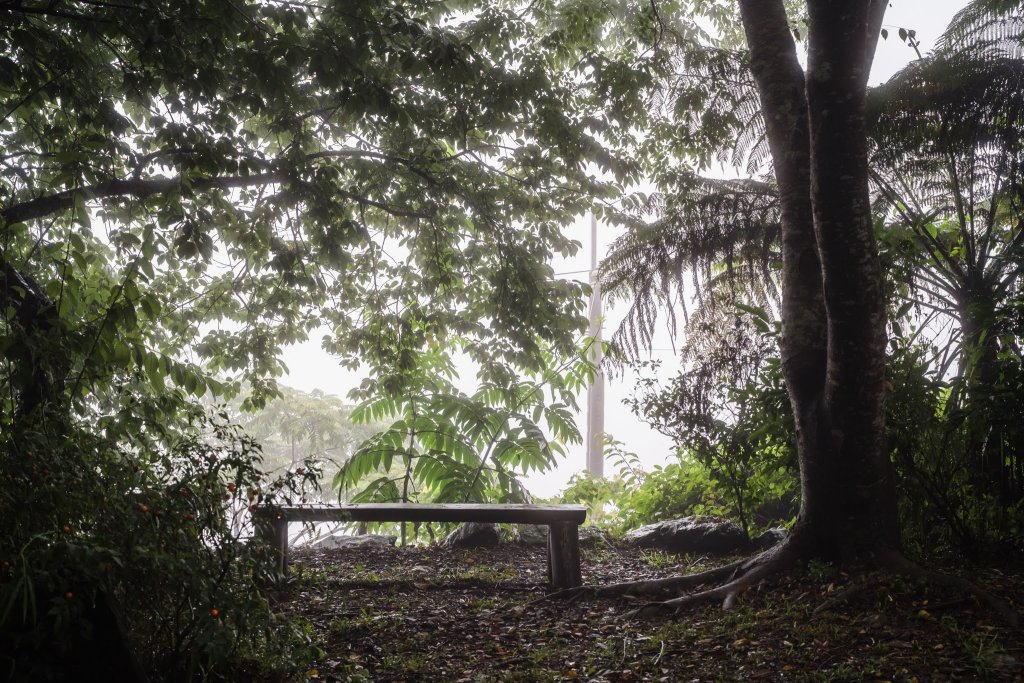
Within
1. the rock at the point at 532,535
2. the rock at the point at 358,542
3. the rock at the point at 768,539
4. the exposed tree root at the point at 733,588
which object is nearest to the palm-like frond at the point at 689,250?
the rock at the point at 768,539

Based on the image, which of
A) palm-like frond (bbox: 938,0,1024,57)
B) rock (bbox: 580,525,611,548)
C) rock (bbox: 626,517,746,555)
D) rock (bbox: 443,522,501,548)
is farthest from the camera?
rock (bbox: 580,525,611,548)

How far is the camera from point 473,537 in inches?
282

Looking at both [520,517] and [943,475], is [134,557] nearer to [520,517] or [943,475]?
[520,517]

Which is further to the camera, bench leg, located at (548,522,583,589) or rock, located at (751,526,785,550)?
rock, located at (751,526,785,550)

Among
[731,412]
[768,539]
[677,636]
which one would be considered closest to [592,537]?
[768,539]

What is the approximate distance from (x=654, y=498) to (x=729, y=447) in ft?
8.39

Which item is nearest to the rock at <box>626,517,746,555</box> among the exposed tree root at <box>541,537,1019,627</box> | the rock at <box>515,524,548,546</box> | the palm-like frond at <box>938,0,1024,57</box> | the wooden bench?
the rock at <box>515,524,548,546</box>

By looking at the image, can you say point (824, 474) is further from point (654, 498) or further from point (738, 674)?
point (654, 498)

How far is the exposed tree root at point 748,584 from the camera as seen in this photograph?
148 inches

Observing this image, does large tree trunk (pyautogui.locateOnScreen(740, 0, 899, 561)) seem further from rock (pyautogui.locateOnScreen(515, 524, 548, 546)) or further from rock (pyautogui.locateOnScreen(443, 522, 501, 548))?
rock (pyautogui.locateOnScreen(443, 522, 501, 548))

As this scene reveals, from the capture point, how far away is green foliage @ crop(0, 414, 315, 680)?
221 cm

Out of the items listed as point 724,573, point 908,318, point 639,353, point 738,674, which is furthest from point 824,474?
point 908,318

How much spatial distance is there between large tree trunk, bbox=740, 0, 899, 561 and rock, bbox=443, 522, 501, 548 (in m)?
3.51

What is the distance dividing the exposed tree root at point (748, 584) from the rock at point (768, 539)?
1704 mm
